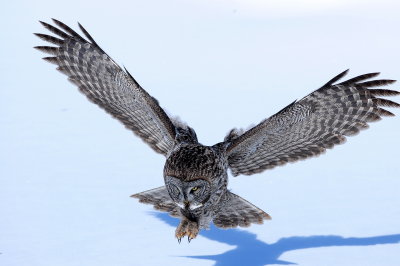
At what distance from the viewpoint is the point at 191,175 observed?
270 inches

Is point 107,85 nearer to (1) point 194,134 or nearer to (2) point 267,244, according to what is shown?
(1) point 194,134

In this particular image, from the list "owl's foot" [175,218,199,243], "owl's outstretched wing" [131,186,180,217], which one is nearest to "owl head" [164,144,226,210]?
"owl's foot" [175,218,199,243]

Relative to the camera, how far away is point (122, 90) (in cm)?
770

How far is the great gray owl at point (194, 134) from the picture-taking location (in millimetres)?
7000

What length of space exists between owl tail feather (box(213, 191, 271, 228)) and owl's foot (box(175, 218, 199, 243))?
1.61 feet

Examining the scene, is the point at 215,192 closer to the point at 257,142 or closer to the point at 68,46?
the point at 257,142

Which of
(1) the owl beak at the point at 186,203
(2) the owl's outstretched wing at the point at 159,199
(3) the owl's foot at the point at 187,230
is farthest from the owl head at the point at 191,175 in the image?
(2) the owl's outstretched wing at the point at 159,199

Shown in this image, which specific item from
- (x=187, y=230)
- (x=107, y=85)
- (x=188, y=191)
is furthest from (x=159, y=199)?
(x=107, y=85)

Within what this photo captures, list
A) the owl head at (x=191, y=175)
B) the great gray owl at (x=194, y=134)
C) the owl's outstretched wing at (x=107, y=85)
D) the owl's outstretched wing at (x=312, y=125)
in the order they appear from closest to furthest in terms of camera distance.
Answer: the owl head at (x=191, y=175), the great gray owl at (x=194, y=134), the owl's outstretched wing at (x=312, y=125), the owl's outstretched wing at (x=107, y=85)

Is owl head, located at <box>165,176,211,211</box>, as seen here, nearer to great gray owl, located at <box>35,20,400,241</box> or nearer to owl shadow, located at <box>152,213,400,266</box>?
great gray owl, located at <box>35,20,400,241</box>

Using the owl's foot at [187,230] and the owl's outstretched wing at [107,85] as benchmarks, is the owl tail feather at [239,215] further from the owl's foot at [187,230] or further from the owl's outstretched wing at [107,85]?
the owl's outstretched wing at [107,85]

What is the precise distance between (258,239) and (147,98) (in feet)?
5.75

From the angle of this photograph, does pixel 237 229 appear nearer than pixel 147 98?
No

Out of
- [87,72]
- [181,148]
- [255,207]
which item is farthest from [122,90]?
[255,207]
